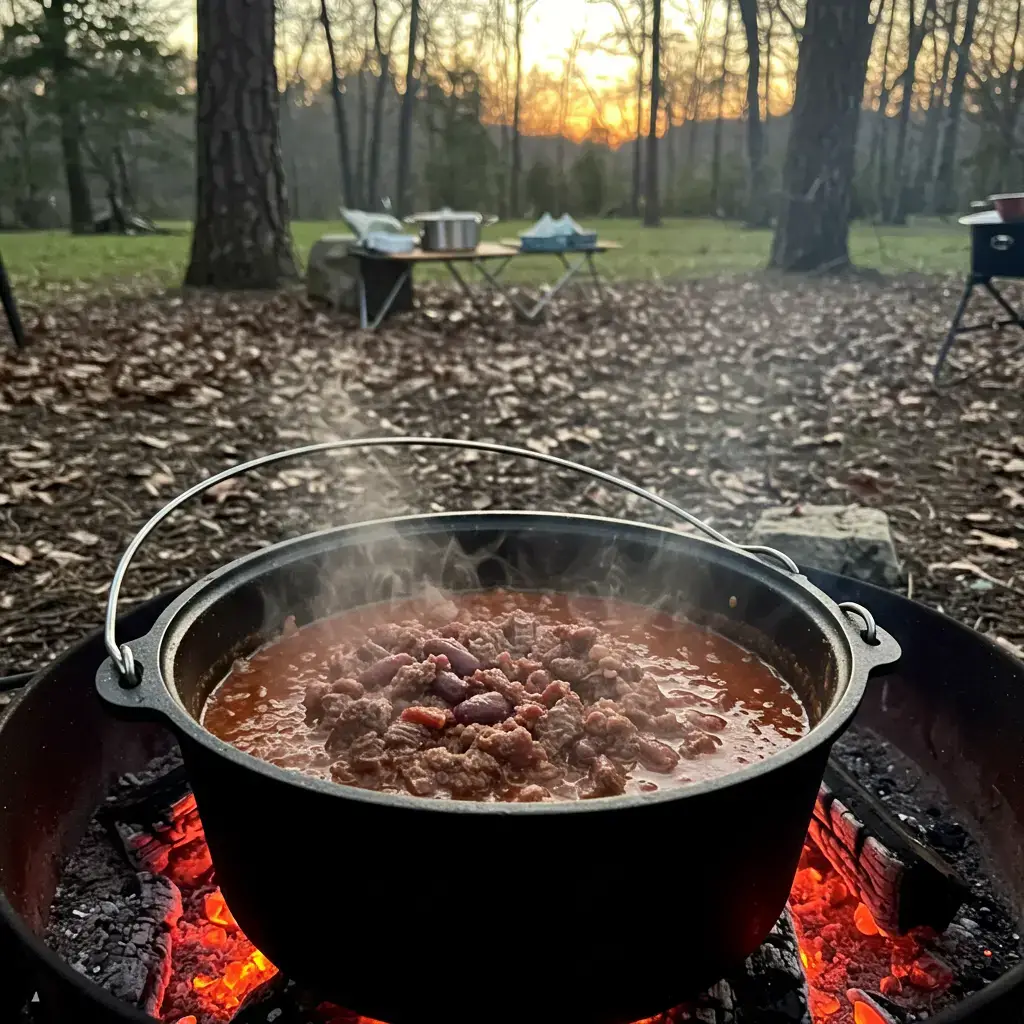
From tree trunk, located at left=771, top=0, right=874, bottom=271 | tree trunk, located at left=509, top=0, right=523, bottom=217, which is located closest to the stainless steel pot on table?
tree trunk, located at left=771, top=0, right=874, bottom=271

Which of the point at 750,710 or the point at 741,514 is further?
the point at 741,514

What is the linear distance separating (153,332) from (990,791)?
906 centimetres

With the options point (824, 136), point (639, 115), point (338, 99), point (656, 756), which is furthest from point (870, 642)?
point (639, 115)

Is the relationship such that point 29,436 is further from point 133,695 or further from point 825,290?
point 825,290

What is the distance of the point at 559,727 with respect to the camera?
6.31 ft

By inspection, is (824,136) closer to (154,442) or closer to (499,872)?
(154,442)

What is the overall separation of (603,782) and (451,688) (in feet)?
1.37

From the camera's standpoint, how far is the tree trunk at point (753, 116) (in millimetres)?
22583

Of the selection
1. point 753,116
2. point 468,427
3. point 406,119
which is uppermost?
point 406,119

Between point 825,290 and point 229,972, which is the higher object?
point 825,290

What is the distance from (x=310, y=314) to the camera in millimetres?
10773

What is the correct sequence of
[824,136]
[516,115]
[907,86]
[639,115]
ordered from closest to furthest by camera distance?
[824,136] < [907,86] < [516,115] < [639,115]

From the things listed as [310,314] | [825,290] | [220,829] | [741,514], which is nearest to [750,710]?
[220,829]

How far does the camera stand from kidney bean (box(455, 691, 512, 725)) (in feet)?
6.31
